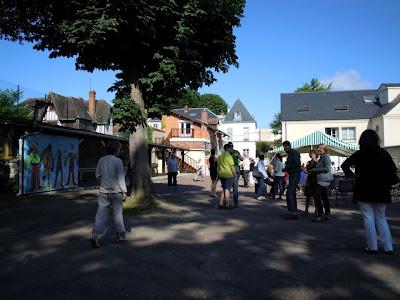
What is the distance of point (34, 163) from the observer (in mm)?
15523

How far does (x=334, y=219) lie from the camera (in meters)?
9.82

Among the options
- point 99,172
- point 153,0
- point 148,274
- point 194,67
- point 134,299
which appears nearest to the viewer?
point 134,299

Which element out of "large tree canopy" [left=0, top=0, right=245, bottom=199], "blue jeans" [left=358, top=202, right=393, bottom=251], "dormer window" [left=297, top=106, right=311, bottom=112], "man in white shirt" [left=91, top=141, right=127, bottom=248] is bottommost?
"blue jeans" [left=358, top=202, right=393, bottom=251]

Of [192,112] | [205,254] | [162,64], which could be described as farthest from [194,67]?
[192,112]

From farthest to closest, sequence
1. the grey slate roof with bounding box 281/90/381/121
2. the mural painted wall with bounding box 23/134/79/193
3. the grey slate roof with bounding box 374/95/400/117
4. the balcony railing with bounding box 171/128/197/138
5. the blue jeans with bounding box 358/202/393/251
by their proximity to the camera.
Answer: the balcony railing with bounding box 171/128/197/138 → the grey slate roof with bounding box 281/90/381/121 → the grey slate roof with bounding box 374/95/400/117 → the mural painted wall with bounding box 23/134/79/193 → the blue jeans with bounding box 358/202/393/251

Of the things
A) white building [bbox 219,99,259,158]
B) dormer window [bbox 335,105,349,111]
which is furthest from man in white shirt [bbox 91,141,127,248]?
white building [bbox 219,99,259,158]

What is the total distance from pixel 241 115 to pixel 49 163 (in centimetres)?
6252

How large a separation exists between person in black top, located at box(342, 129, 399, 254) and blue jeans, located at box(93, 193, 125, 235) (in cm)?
381

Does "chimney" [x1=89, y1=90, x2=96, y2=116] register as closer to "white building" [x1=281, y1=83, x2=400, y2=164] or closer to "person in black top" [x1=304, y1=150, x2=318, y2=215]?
"white building" [x1=281, y1=83, x2=400, y2=164]

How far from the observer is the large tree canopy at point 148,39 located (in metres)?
9.57

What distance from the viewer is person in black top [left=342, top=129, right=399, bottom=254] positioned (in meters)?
6.04

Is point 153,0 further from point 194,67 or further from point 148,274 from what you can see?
point 148,274

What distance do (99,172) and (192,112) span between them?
201 feet

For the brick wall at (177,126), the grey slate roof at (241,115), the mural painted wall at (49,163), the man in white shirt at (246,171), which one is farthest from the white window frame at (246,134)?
the mural painted wall at (49,163)
